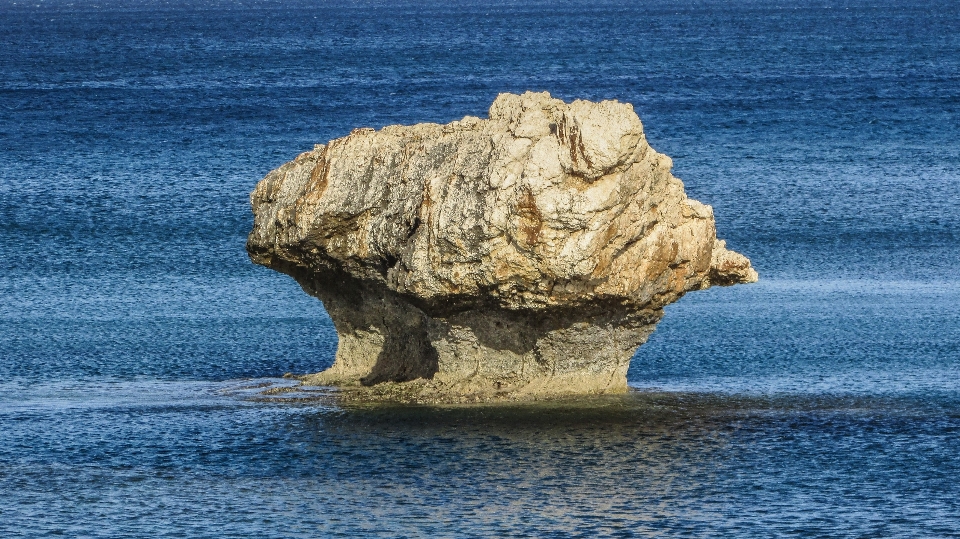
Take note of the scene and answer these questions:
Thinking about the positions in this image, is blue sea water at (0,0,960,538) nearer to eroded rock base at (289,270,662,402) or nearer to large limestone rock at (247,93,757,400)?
eroded rock base at (289,270,662,402)

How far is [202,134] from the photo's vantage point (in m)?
66.8

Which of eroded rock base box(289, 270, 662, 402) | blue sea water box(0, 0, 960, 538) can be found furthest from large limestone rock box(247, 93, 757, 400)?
blue sea water box(0, 0, 960, 538)

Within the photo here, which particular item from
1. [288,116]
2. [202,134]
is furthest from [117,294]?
[288,116]

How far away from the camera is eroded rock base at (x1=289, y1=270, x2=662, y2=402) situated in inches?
940

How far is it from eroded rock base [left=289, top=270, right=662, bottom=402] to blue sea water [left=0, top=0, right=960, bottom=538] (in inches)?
26.8

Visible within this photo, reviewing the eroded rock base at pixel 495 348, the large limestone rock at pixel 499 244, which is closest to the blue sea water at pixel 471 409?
the eroded rock base at pixel 495 348

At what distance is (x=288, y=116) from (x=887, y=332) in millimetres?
48217

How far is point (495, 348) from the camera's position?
2450 centimetres

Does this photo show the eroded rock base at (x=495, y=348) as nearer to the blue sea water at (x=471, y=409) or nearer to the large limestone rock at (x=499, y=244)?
the large limestone rock at (x=499, y=244)

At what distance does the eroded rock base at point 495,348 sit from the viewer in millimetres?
23875

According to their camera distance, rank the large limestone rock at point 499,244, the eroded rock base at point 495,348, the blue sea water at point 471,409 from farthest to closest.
A: the eroded rock base at point 495,348 → the large limestone rock at point 499,244 → the blue sea water at point 471,409

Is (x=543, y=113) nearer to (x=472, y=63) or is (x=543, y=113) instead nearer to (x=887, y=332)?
(x=887, y=332)

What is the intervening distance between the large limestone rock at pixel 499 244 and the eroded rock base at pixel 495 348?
3 centimetres

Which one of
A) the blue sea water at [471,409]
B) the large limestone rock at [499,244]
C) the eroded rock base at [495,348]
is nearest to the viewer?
the blue sea water at [471,409]
